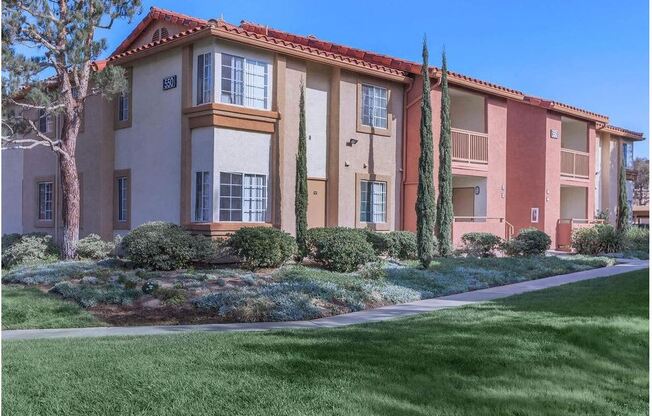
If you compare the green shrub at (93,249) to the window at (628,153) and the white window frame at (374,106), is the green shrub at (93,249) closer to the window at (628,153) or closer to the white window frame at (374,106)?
the white window frame at (374,106)

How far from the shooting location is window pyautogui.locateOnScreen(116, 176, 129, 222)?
18.0 meters

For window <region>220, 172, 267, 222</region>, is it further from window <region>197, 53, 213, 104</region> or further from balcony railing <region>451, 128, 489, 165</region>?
balcony railing <region>451, 128, 489, 165</region>

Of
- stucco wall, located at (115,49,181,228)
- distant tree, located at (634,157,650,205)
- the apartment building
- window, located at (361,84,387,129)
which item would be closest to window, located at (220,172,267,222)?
the apartment building

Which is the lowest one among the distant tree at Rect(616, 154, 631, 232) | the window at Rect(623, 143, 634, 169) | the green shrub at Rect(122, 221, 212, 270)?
the green shrub at Rect(122, 221, 212, 270)

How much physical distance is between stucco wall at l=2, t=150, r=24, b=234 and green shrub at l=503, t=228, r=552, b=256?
56.6 feet

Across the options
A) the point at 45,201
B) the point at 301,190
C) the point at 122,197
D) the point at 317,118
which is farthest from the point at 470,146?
the point at 45,201

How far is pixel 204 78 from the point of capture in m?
15.4

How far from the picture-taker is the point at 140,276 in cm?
1248

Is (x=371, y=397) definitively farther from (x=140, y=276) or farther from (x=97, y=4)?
(x=97, y=4)

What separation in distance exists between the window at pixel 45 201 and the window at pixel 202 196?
809 cm

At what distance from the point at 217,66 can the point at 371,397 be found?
11.4 meters

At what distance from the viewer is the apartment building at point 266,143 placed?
1532 cm

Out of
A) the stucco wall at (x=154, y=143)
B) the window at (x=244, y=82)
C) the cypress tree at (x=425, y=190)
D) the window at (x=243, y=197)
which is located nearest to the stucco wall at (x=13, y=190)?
the stucco wall at (x=154, y=143)

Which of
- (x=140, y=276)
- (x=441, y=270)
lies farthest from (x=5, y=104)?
(x=441, y=270)
